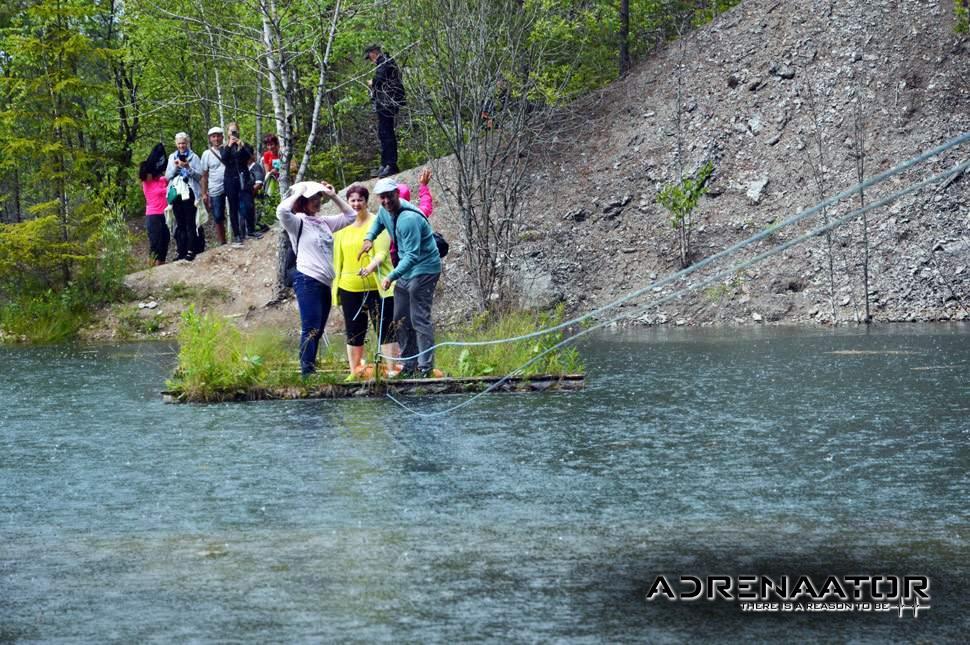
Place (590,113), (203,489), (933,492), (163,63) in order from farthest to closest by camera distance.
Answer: (163,63) < (590,113) < (203,489) < (933,492)

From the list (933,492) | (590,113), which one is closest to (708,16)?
(590,113)

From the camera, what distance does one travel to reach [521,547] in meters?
7.66

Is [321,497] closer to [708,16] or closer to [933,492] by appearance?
[933,492]

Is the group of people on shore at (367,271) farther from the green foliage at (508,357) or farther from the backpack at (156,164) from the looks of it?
the backpack at (156,164)

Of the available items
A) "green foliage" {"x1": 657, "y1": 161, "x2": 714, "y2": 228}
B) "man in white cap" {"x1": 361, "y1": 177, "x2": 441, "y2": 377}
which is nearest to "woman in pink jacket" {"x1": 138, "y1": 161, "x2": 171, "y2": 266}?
"green foliage" {"x1": 657, "y1": 161, "x2": 714, "y2": 228}

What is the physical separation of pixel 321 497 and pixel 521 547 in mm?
2062

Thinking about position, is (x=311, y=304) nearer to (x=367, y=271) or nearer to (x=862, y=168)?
(x=367, y=271)

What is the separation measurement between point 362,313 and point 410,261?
1038 mm

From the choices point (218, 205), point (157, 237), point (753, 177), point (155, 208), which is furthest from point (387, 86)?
point (753, 177)

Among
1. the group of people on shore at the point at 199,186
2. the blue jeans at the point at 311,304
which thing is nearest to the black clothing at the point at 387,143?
the group of people on shore at the point at 199,186

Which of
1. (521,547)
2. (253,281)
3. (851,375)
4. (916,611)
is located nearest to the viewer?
(916,611)

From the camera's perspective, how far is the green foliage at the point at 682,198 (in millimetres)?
29844

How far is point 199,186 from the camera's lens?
28.9 metres

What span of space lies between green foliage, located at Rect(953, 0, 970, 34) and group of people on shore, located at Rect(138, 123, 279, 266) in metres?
15.7
